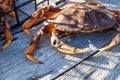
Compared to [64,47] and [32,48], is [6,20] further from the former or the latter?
[64,47]

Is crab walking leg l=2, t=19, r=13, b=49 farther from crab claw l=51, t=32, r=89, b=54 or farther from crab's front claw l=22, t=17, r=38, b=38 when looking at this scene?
crab claw l=51, t=32, r=89, b=54

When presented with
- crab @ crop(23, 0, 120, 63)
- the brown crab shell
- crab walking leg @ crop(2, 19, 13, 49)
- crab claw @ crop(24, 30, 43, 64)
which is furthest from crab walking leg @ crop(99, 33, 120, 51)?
crab walking leg @ crop(2, 19, 13, 49)

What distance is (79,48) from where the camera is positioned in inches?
70.1

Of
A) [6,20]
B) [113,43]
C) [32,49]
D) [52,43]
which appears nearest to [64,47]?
[52,43]

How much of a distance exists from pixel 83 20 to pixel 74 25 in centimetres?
8

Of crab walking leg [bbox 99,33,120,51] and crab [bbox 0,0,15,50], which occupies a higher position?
crab [bbox 0,0,15,50]

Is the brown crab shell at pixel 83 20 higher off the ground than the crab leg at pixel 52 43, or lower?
higher

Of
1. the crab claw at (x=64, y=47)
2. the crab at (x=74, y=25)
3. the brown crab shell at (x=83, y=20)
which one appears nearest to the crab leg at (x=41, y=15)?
the crab at (x=74, y=25)

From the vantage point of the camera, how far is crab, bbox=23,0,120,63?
5.63ft

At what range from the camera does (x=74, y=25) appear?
5.79ft

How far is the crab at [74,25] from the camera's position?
172cm

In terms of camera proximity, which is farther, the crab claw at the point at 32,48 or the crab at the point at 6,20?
the crab at the point at 6,20

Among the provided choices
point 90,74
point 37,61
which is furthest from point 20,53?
point 90,74

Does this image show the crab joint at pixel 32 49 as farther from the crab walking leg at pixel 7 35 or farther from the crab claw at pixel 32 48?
the crab walking leg at pixel 7 35
